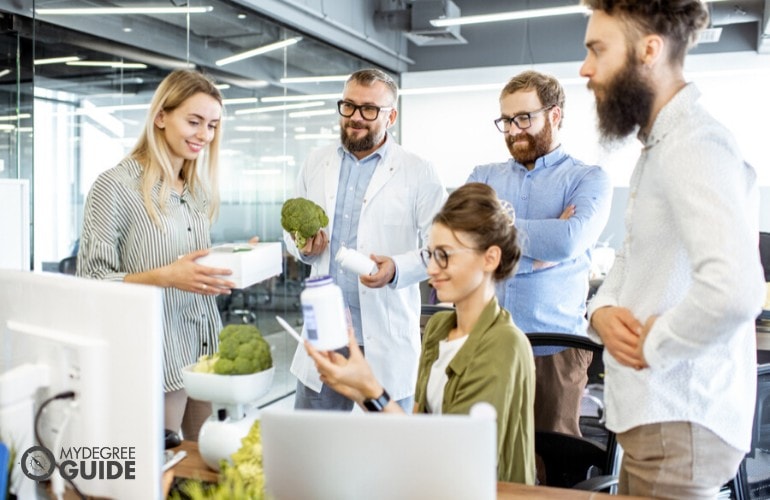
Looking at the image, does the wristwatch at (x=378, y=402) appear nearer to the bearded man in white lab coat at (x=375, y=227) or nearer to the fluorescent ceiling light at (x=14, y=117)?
the bearded man in white lab coat at (x=375, y=227)

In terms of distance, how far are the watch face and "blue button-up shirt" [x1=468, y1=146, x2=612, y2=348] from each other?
1.58 meters

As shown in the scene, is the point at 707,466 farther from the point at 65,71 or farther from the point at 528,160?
the point at 65,71

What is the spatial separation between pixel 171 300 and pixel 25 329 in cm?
87

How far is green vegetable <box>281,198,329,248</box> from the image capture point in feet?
7.54

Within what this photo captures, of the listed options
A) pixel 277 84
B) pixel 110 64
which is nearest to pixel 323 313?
pixel 110 64

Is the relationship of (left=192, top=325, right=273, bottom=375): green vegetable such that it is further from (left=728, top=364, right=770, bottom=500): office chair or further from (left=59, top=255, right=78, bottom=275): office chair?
(left=59, top=255, right=78, bottom=275): office chair

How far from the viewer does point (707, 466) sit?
1.33 meters

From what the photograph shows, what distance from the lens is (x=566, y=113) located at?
22.3ft

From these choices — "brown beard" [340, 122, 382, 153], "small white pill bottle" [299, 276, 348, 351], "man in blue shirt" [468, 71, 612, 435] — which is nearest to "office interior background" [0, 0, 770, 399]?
"small white pill bottle" [299, 276, 348, 351]

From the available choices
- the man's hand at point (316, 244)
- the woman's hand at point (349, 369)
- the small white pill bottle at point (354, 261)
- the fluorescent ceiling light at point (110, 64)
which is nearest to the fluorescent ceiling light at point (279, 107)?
the fluorescent ceiling light at point (110, 64)

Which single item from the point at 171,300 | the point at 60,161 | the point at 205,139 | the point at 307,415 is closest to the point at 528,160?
the point at 205,139

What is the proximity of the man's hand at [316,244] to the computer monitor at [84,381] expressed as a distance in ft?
4.05

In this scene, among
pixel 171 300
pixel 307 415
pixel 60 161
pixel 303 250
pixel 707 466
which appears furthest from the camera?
pixel 60 161

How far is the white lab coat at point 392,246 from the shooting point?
97.0 inches
